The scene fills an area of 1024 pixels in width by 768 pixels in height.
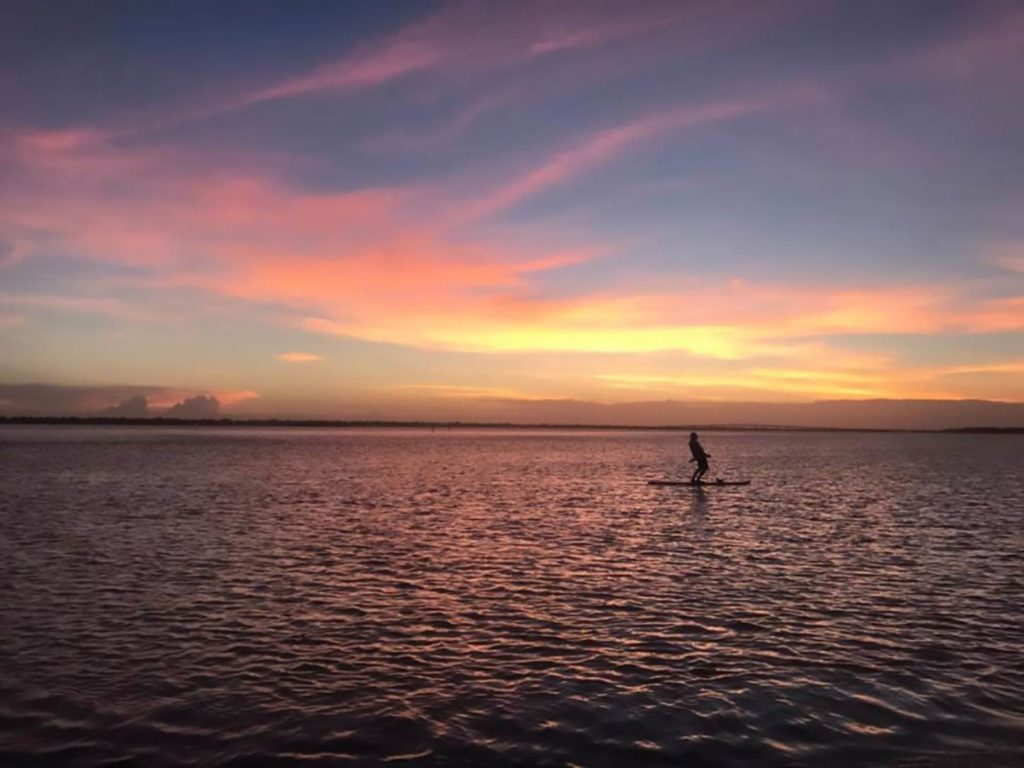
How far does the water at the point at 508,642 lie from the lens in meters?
10.7

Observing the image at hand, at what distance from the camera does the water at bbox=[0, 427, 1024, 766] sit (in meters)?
10.7

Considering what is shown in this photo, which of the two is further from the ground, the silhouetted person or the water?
the silhouetted person

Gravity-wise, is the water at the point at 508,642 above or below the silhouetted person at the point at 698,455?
below

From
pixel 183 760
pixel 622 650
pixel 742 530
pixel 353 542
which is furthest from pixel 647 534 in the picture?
pixel 183 760

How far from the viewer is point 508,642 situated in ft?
51.2

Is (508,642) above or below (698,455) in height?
below

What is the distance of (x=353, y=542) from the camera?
28906mm

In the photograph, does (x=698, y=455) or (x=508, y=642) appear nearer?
(x=508, y=642)

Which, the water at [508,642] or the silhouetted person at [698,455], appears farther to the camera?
the silhouetted person at [698,455]

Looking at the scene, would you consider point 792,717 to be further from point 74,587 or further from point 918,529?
point 918,529

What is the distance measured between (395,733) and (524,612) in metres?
7.50

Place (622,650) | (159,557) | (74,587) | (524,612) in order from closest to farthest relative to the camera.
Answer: (622,650) → (524,612) → (74,587) → (159,557)

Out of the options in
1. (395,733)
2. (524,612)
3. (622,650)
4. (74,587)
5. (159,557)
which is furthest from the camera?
(159,557)

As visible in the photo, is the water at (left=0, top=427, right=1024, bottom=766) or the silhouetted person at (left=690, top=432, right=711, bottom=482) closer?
the water at (left=0, top=427, right=1024, bottom=766)
